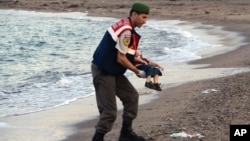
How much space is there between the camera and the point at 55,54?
2653 centimetres

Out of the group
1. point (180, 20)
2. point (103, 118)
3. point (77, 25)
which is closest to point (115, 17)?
point (77, 25)

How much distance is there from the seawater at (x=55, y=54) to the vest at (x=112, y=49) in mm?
4515

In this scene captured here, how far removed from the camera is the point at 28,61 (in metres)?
24.0

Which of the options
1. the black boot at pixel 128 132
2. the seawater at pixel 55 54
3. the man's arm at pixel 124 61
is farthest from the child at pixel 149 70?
the seawater at pixel 55 54

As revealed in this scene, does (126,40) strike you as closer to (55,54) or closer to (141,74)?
(141,74)

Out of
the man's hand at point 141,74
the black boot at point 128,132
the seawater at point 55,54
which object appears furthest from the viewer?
the seawater at point 55,54

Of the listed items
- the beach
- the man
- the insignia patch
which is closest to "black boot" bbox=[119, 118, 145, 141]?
the man

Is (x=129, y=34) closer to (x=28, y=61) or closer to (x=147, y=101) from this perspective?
(x=147, y=101)

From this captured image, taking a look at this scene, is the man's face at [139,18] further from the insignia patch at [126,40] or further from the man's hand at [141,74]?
the man's hand at [141,74]

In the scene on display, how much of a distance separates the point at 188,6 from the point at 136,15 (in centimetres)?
4489

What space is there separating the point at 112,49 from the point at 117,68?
0.98 ft

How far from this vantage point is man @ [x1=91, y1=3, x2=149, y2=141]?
24.0ft

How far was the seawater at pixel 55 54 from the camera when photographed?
544 inches

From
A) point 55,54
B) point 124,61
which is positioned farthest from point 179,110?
point 55,54
